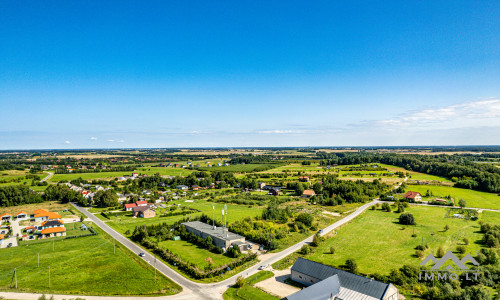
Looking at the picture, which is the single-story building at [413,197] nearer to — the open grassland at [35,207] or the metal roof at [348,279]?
the metal roof at [348,279]

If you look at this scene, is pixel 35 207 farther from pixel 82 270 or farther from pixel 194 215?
pixel 82 270

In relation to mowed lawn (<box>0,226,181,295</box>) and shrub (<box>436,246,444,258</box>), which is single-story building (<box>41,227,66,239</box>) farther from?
shrub (<box>436,246,444,258</box>)

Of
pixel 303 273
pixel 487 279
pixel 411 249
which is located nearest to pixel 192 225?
pixel 303 273

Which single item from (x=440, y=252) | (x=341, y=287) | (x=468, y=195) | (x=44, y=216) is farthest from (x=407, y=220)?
(x=44, y=216)

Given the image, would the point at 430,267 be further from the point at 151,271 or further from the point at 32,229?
the point at 32,229

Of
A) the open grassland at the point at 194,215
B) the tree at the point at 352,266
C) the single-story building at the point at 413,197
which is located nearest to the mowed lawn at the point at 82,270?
the open grassland at the point at 194,215
